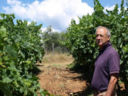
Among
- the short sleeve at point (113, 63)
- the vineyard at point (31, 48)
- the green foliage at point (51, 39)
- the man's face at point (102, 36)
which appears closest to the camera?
the vineyard at point (31, 48)

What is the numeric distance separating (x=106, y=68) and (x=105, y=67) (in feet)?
0.07

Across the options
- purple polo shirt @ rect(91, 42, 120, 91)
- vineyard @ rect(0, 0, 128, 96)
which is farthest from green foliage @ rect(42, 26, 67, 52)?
purple polo shirt @ rect(91, 42, 120, 91)

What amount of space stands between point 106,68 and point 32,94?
171cm

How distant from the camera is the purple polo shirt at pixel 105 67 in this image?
2.84m

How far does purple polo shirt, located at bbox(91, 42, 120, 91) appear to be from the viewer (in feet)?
9.33

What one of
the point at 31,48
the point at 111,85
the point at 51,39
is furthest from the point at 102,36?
the point at 51,39

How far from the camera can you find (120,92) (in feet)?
21.9

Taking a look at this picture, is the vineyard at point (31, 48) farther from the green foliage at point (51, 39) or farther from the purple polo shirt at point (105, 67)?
the green foliage at point (51, 39)

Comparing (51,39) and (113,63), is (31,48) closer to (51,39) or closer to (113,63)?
(113,63)

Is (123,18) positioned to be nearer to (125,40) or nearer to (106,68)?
(125,40)

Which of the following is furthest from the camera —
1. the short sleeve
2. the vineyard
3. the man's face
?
the man's face

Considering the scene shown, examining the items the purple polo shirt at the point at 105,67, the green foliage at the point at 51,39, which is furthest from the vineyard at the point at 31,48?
the green foliage at the point at 51,39

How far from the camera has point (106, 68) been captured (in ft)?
9.70

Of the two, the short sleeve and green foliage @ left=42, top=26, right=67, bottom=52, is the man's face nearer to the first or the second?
the short sleeve
